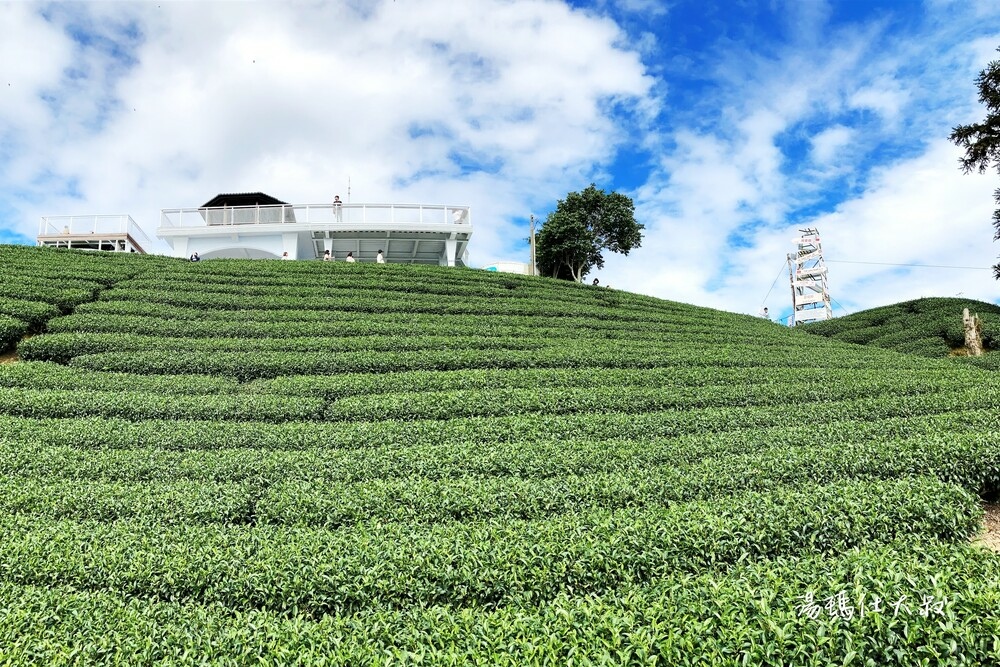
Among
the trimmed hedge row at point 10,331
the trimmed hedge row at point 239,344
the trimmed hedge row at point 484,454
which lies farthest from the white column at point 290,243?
the trimmed hedge row at point 484,454

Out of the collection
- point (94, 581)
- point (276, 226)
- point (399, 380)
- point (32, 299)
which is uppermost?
point (276, 226)

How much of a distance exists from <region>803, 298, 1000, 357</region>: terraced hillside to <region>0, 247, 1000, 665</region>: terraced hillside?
8002 mm

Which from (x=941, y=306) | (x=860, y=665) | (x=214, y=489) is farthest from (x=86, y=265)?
(x=941, y=306)

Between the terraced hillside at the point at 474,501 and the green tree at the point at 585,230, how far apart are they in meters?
24.4

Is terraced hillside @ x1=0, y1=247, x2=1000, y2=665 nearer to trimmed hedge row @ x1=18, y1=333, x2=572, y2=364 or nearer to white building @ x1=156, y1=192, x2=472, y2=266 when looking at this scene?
trimmed hedge row @ x1=18, y1=333, x2=572, y2=364

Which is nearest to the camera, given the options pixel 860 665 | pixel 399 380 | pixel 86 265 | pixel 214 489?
pixel 860 665

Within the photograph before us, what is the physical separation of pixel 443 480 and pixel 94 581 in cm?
359

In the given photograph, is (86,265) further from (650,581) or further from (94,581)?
(650,581)

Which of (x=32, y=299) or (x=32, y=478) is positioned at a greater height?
(x=32, y=299)

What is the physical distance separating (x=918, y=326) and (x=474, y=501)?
74.8ft

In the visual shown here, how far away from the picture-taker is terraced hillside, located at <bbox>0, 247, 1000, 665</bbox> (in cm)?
407

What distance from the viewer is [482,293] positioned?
2028 centimetres

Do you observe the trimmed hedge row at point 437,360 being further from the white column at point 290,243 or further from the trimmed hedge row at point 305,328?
the white column at point 290,243

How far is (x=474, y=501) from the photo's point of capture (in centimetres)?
654
